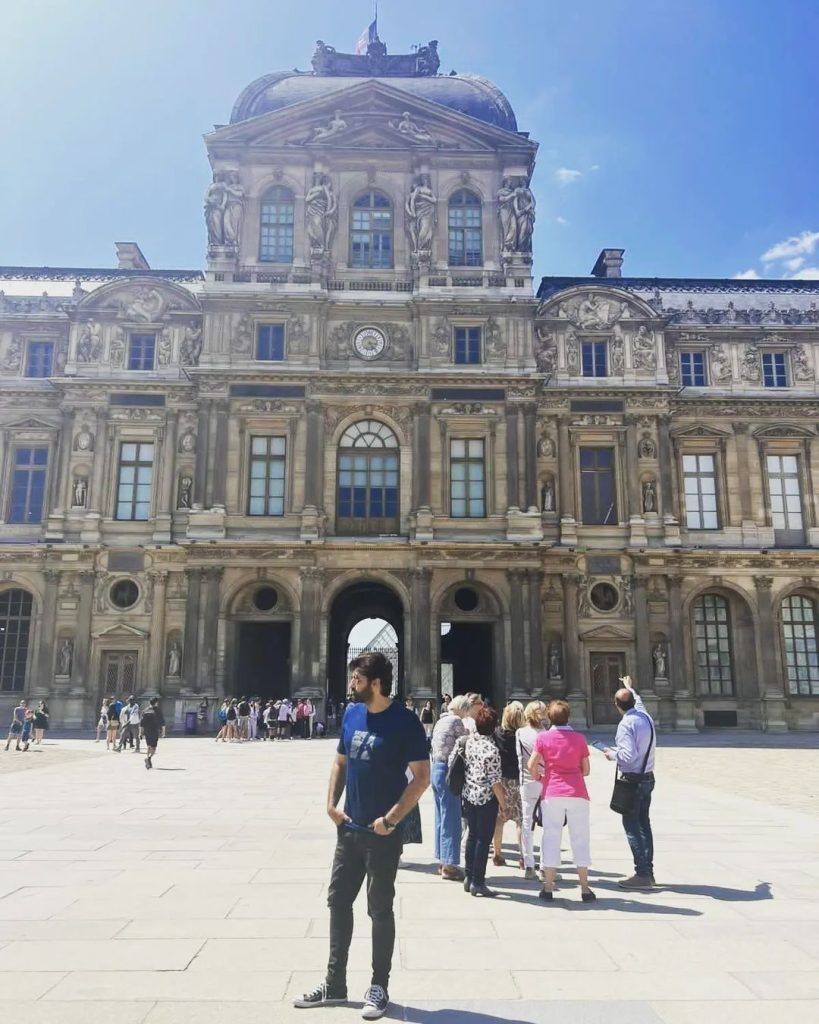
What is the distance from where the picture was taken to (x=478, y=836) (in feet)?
29.6

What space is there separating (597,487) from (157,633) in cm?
1934

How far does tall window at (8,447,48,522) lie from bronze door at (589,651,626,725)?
2422 cm

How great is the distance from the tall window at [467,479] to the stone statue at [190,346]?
11839 millimetres

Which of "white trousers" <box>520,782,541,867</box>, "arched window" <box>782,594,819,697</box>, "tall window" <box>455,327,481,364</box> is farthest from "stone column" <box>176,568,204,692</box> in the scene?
"white trousers" <box>520,782,541,867</box>

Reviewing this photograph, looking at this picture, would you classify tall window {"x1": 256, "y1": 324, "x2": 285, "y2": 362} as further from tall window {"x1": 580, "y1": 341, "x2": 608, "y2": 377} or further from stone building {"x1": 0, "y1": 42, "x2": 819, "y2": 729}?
tall window {"x1": 580, "y1": 341, "x2": 608, "y2": 377}

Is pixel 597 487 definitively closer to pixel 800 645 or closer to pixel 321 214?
pixel 800 645

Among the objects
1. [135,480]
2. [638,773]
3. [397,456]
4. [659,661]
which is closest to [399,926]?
[638,773]

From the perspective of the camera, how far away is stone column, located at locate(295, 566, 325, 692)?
32.8m

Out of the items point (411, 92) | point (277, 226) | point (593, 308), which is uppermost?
point (411, 92)

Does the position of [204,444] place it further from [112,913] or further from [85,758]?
[112,913]

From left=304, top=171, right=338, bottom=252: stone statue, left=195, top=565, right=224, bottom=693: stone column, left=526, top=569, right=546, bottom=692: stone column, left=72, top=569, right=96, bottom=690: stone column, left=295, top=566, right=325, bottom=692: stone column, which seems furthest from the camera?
left=304, top=171, right=338, bottom=252: stone statue

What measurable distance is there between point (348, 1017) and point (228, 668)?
1148 inches

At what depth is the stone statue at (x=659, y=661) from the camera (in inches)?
1387

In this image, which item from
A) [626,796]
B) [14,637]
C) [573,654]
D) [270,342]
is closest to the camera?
[626,796]
